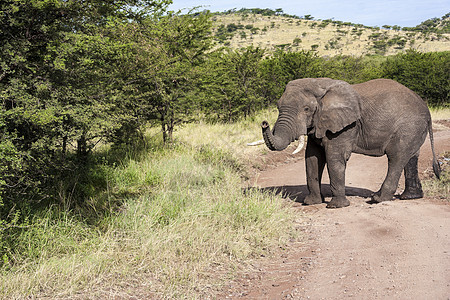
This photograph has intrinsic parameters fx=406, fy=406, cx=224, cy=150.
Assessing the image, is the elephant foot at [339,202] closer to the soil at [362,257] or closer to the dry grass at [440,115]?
the soil at [362,257]

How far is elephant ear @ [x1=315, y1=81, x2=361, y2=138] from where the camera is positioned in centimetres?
675

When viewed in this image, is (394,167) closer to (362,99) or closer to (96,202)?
(362,99)

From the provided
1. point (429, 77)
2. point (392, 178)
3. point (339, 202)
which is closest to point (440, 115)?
point (429, 77)

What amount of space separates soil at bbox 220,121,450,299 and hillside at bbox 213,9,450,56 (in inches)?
1541

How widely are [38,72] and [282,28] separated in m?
80.5

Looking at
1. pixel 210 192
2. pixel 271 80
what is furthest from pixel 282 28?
pixel 210 192

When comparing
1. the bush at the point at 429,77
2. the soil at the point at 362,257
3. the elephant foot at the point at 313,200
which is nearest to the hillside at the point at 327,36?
the bush at the point at 429,77

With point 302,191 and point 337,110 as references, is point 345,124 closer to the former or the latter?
point 337,110

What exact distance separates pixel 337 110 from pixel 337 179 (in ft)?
3.92

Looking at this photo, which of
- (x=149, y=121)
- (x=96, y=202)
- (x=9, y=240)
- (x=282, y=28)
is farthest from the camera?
(x=282, y=28)

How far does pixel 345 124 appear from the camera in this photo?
6770 millimetres

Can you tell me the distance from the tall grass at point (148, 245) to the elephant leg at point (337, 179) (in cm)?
102

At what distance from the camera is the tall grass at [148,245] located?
4238mm

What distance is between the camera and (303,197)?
8148 millimetres
